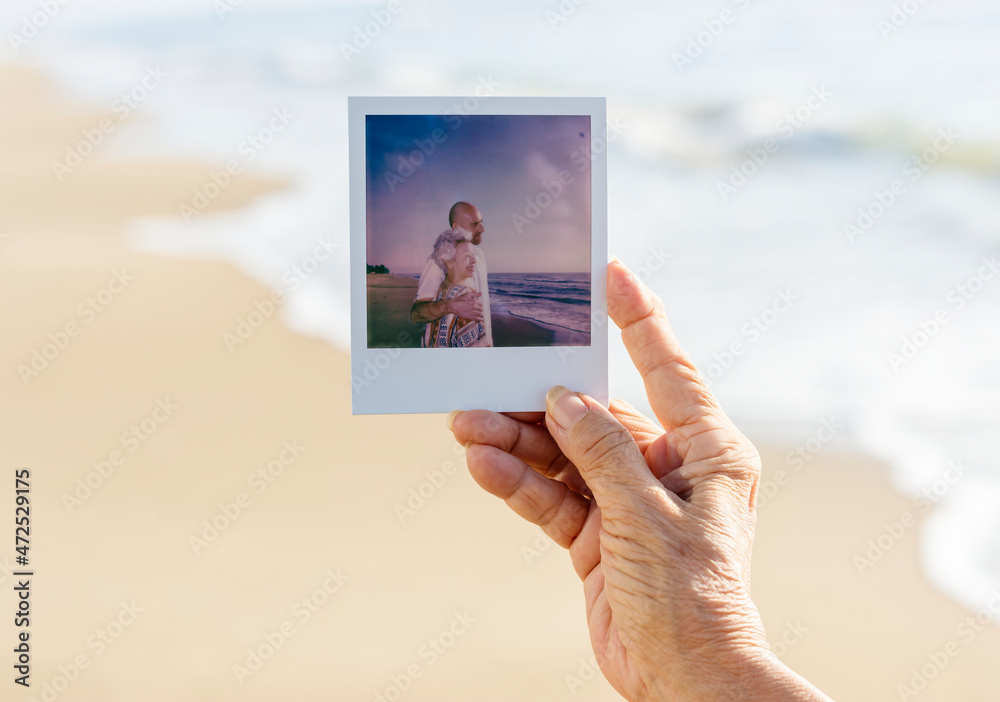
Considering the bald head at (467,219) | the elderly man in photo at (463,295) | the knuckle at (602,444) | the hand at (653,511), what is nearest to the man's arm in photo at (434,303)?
the elderly man in photo at (463,295)

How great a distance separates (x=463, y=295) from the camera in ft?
5.52

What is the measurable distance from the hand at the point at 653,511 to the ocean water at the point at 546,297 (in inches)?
2.9

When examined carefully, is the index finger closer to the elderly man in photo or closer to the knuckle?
the knuckle

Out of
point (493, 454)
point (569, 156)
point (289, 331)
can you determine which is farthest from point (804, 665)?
point (289, 331)

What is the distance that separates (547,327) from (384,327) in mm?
371

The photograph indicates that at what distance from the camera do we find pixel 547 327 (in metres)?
1.66

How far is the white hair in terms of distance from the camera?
1.68 m

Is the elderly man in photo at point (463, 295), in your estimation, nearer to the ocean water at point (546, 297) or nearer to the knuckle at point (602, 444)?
the ocean water at point (546, 297)

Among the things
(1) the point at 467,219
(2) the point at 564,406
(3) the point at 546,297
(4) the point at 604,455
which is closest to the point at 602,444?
(4) the point at 604,455

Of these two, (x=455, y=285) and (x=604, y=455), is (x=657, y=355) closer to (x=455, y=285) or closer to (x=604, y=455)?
(x=604, y=455)

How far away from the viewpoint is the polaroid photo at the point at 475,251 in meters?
1.66

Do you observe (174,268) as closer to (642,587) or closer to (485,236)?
(485,236)

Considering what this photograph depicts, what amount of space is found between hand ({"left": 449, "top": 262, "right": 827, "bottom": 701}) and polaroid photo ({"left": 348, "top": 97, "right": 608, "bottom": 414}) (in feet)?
0.29

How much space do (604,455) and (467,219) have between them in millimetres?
632
